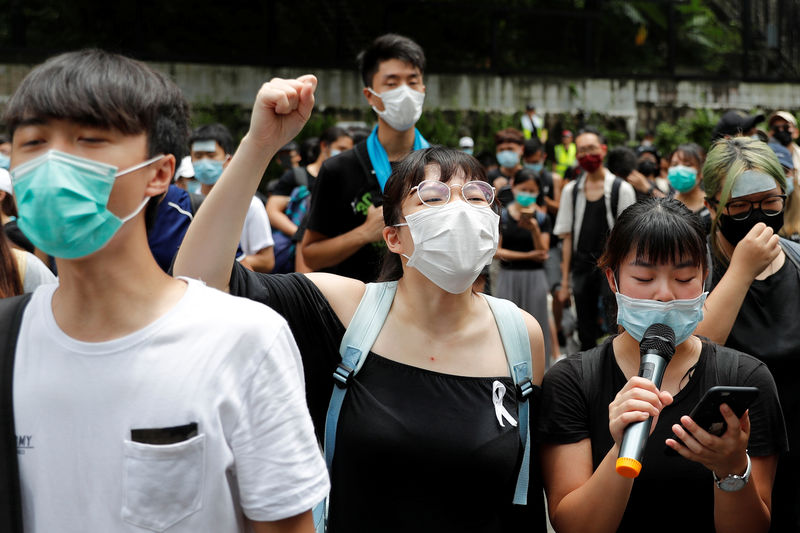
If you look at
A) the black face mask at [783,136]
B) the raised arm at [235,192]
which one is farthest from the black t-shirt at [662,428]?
the black face mask at [783,136]

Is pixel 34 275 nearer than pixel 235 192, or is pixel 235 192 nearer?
pixel 235 192

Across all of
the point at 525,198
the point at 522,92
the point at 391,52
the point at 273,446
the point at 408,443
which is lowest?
the point at 408,443

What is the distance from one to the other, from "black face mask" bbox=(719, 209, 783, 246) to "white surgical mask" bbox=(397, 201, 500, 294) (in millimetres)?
1193

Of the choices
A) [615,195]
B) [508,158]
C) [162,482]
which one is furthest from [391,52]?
[508,158]

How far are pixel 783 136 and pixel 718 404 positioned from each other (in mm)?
6127

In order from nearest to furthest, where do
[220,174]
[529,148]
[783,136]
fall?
1. [220,174]
2. [783,136]
3. [529,148]

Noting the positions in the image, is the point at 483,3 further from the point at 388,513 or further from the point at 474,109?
the point at 388,513

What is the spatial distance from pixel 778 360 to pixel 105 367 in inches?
102

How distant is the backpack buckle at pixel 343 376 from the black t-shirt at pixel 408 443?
0.03 metres

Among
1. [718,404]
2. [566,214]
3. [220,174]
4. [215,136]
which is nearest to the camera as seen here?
[718,404]

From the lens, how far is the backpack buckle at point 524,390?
262cm

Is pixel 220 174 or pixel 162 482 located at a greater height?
pixel 220 174

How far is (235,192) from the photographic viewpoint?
2312 mm

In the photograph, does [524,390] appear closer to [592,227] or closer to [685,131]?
[592,227]
